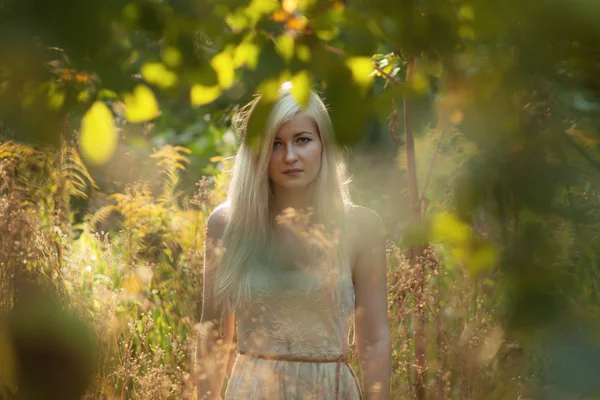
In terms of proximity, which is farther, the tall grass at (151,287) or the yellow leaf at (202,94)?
the tall grass at (151,287)

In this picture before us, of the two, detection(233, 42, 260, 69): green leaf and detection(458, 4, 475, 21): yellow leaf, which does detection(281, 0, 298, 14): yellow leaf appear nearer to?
detection(233, 42, 260, 69): green leaf

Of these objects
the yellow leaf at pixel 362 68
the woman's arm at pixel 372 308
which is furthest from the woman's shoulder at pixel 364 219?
the yellow leaf at pixel 362 68

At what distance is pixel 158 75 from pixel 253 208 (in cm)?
136

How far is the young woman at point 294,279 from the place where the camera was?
7.55 feet

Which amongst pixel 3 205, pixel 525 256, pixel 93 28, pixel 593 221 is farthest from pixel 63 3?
pixel 3 205

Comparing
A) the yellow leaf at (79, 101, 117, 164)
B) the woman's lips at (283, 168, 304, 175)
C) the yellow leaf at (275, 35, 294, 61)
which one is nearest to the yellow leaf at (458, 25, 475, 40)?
the yellow leaf at (275, 35, 294, 61)

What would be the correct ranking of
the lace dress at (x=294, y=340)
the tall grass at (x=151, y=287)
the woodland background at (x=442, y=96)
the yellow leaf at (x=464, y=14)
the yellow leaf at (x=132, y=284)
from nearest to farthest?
the woodland background at (x=442, y=96), the yellow leaf at (x=464, y=14), the lace dress at (x=294, y=340), the tall grass at (x=151, y=287), the yellow leaf at (x=132, y=284)

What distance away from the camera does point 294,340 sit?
2307mm

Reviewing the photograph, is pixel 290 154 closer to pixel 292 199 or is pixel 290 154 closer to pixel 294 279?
pixel 292 199

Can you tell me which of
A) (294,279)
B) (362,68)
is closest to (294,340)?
(294,279)

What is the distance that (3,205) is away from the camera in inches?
118

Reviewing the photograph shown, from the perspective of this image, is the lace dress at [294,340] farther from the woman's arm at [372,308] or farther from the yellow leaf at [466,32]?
the yellow leaf at [466,32]

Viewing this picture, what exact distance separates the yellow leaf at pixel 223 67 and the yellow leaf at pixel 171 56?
82 mm

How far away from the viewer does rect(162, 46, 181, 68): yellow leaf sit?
107 cm
